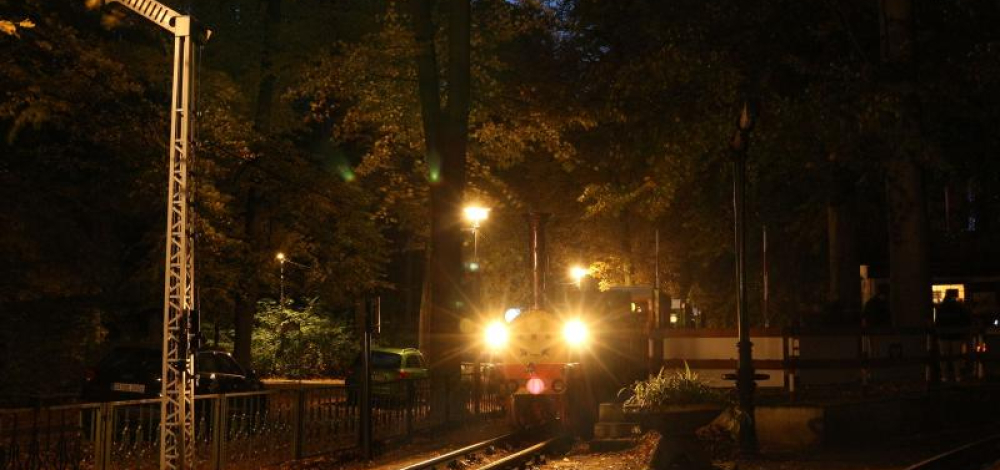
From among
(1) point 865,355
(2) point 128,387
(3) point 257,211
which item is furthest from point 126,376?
(3) point 257,211

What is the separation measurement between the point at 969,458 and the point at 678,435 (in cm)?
431

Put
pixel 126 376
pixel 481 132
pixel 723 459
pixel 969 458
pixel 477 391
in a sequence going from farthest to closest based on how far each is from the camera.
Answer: pixel 481 132
pixel 477 391
pixel 126 376
pixel 723 459
pixel 969 458

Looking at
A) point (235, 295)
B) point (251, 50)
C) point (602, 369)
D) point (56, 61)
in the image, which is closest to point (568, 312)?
point (602, 369)

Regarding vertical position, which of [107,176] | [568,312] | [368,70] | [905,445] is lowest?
[905,445]

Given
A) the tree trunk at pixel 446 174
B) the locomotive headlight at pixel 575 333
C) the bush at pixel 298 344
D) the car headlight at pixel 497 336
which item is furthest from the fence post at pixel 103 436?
the bush at pixel 298 344

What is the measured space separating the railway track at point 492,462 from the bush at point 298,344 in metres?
30.4

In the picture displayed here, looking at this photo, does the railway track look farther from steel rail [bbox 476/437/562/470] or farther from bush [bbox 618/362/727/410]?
bush [bbox 618/362/727/410]

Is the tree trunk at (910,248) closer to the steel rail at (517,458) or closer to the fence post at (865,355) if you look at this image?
the fence post at (865,355)

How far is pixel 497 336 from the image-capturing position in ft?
74.0

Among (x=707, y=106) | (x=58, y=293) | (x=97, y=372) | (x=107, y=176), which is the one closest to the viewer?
(x=97, y=372)

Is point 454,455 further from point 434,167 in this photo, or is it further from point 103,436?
point 434,167

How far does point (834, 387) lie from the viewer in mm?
20703

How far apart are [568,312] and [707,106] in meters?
6.08

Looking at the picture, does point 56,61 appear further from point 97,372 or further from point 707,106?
point 707,106
